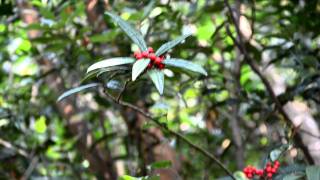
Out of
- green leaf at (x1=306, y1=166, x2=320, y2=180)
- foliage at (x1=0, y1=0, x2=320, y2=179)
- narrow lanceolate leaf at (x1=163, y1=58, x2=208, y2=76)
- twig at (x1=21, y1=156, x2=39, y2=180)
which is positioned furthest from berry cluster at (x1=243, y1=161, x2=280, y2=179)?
twig at (x1=21, y1=156, x2=39, y2=180)

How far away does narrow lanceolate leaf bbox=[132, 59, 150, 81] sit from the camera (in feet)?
3.51

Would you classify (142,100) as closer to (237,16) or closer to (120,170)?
(237,16)

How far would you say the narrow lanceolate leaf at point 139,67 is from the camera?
1.07 m

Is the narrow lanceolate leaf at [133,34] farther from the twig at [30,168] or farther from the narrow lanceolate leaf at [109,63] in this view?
the twig at [30,168]

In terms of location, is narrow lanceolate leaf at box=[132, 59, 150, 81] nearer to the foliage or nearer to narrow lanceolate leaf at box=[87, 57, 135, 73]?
narrow lanceolate leaf at box=[87, 57, 135, 73]

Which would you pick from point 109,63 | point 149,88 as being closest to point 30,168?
point 149,88

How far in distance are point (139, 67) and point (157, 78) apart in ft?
0.15

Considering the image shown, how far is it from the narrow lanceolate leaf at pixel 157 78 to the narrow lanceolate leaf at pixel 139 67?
0.03 m

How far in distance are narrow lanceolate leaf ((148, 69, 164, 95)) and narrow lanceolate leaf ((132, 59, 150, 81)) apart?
28mm

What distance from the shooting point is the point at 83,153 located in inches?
102

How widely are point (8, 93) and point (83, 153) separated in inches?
17.7

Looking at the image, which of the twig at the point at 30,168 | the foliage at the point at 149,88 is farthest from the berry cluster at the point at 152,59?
the twig at the point at 30,168

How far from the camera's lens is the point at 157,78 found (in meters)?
1.11

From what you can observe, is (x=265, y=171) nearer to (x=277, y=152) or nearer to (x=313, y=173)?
(x=277, y=152)
